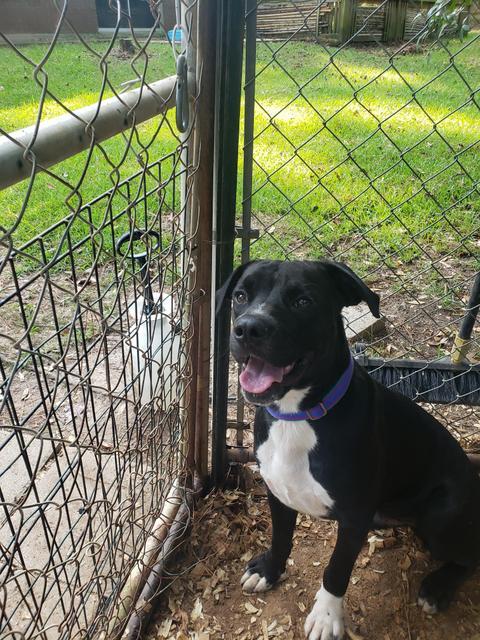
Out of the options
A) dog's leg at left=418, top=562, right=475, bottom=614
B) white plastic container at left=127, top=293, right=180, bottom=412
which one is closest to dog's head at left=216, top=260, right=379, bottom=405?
white plastic container at left=127, top=293, right=180, bottom=412

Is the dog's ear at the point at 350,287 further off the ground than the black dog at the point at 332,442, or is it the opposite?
the dog's ear at the point at 350,287

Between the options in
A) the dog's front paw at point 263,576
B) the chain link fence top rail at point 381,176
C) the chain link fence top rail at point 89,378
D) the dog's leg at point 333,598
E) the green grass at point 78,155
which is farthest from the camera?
the green grass at point 78,155

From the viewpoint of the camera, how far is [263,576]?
7.27ft

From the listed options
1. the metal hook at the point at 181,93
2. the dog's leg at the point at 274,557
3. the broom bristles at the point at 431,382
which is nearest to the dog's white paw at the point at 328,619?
the dog's leg at the point at 274,557

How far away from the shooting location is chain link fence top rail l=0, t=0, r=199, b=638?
3.80ft

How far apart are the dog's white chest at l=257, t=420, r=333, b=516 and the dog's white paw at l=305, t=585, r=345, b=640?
0.36m

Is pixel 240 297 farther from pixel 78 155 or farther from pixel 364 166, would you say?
pixel 364 166

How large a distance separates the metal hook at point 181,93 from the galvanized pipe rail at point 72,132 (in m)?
0.03

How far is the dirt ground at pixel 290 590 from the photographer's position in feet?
6.88

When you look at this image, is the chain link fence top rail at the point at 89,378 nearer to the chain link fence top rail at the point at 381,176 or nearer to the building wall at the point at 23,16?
the building wall at the point at 23,16

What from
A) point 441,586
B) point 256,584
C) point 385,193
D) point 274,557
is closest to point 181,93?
point 274,557

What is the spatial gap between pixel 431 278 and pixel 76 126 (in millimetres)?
3190

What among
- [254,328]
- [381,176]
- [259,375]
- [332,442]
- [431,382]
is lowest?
[431,382]

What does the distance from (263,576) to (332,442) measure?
2.64 feet
